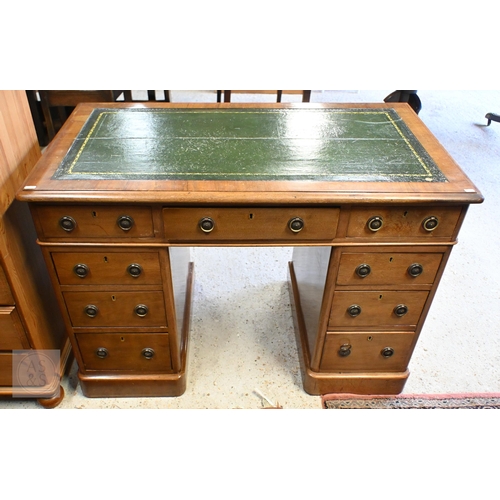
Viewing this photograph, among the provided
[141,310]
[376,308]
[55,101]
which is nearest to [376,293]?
[376,308]

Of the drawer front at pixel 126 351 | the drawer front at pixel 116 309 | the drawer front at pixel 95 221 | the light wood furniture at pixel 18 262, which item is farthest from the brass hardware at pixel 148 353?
the drawer front at pixel 95 221

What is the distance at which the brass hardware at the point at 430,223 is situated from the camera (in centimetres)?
120

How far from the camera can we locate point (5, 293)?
129 centimetres

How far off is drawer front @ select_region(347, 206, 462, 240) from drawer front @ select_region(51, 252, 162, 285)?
56 cm

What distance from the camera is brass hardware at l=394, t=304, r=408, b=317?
1.39 m

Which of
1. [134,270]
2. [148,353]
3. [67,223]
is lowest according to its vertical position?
[148,353]

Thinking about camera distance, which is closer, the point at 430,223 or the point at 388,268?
the point at 430,223

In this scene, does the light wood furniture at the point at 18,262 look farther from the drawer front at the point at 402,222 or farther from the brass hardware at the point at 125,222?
the drawer front at the point at 402,222

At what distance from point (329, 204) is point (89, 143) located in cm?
71

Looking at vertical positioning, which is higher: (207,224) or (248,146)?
(248,146)

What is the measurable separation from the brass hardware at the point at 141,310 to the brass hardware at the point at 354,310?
24.4 inches

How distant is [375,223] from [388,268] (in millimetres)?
175

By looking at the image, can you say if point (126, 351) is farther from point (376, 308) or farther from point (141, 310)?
point (376, 308)

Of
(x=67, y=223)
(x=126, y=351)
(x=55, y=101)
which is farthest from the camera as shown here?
(x=55, y=101)
